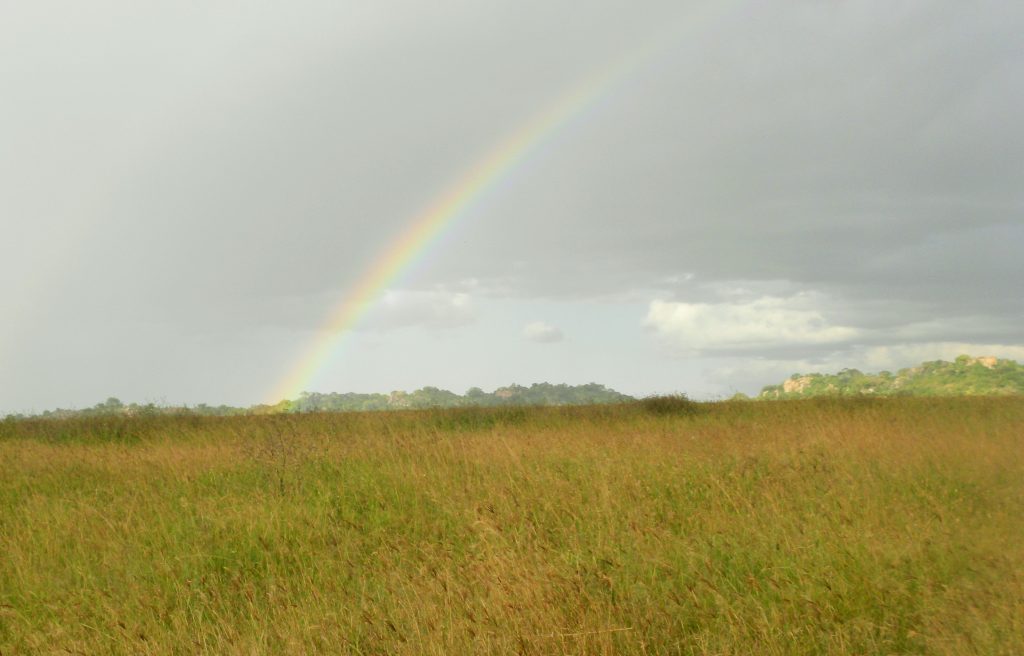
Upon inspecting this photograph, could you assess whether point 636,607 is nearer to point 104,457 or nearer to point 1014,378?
point 104,457

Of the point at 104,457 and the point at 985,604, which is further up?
the point at 104,457

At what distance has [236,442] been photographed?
11.9 metres

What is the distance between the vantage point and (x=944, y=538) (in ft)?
18.0

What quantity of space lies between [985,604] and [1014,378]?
108 feet

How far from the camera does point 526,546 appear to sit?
18.7 feet

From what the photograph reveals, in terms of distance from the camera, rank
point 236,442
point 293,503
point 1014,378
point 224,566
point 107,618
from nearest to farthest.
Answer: point 107,618, point 224,566, point 293,503, point 236,442, point 1014,378

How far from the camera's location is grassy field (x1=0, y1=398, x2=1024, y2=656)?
405 cm

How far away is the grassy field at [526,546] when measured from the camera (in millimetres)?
4051

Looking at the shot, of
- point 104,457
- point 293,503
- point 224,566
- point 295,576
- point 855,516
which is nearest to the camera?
point 295,576

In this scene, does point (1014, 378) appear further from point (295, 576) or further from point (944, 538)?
point (295, 576)

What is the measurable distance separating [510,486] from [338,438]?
542 cm

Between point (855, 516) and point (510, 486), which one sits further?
point (510, 486)

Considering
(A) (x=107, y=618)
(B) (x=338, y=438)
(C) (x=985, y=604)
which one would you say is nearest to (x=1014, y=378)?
(B) (x=338, y=438)

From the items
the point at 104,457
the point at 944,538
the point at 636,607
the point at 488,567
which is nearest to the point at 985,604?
the point at 944,538
